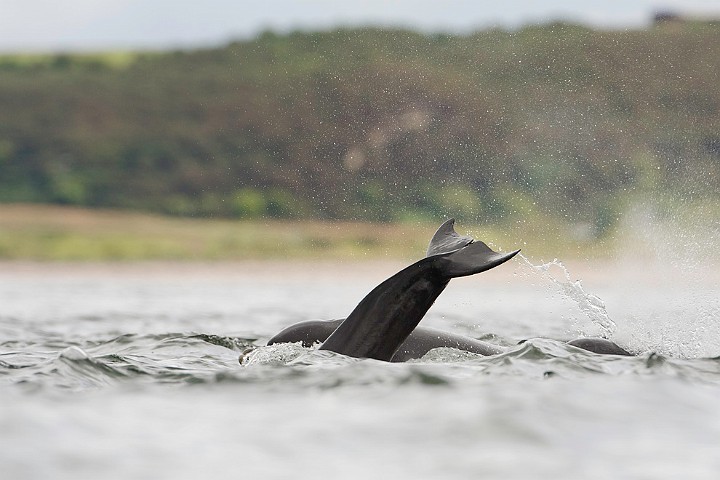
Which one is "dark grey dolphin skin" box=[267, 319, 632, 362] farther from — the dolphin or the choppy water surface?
the dolphin

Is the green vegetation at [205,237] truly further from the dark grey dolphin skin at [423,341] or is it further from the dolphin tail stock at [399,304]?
the dolphin tail stock at [399,304]

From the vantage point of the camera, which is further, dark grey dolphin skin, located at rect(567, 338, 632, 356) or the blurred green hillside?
the blurred green hillside

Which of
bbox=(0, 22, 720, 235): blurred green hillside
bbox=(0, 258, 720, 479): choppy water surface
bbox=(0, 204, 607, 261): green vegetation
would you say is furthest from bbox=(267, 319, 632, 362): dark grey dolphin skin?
bbox=(0, 22, 720, 235): blurred green hillside

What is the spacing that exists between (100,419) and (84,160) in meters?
49.5

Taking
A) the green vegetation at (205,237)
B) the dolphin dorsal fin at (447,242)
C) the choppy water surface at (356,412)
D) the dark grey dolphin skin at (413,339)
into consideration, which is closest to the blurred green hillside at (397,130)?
the green vegetation at (205,237)

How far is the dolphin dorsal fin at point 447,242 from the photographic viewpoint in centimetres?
861

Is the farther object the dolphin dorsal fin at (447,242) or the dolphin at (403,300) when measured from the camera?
the dolphin dorsal fin at (447,242)

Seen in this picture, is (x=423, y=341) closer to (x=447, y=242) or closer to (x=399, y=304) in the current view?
(x=399, y=304)

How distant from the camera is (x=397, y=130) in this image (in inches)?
1980

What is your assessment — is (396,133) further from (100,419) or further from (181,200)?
(100,419)

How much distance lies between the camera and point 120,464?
554cm

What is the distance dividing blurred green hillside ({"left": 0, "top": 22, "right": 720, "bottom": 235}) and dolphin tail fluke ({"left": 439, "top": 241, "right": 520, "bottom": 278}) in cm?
3606

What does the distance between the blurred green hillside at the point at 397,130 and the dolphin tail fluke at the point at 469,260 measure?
36060 mm

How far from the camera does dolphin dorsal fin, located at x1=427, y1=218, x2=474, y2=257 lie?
8.61m
